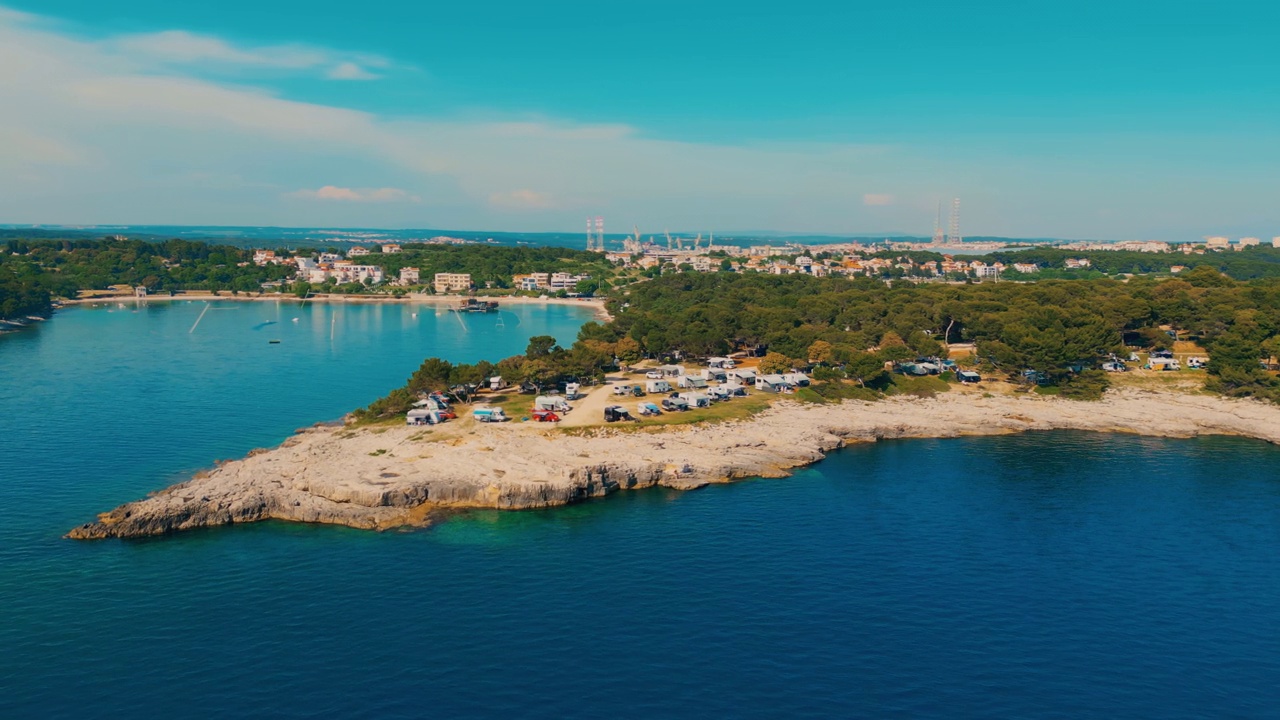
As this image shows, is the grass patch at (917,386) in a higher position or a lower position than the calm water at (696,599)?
higher

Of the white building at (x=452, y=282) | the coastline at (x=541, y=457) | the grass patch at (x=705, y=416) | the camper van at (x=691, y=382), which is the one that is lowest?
the coastline at (x=541, y=457)

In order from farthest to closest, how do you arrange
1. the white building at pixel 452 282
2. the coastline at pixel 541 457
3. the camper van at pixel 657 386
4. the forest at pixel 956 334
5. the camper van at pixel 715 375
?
1. the white building at pixel 452 282
2. the camper van at pixel 715 375
3. the forest at pixel 956 334
4. the camper van at pixel 657 386
5. the coastline at pixel 541 457

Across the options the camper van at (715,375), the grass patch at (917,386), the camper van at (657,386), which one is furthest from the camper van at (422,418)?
the grass patch at (917,386)

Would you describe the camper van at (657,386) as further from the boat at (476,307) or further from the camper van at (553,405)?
the boat at (476,307)

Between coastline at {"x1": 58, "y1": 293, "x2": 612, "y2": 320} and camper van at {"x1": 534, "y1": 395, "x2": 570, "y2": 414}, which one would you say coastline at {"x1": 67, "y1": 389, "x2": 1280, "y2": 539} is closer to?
camper van at {"x1": 534, "y1": 395, "x2": 570, "y2": 414}

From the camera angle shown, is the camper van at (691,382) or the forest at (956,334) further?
the camper van at (691,382)

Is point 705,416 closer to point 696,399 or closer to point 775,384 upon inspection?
point 696,399

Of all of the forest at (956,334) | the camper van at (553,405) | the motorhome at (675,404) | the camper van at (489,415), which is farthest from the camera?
the forest at (956,334)

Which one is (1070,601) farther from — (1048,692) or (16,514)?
(16,514)
